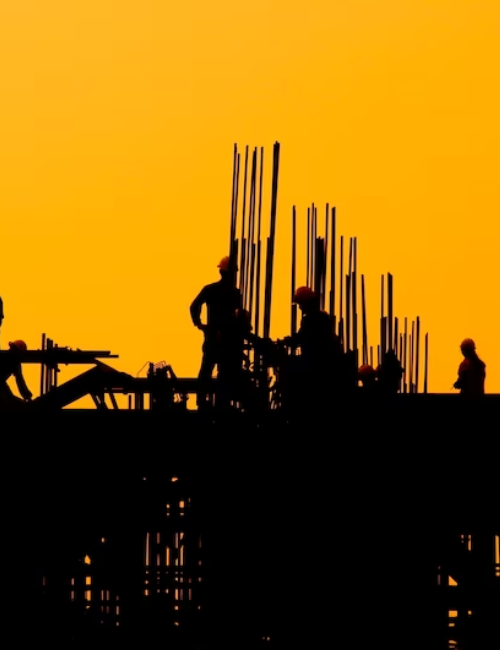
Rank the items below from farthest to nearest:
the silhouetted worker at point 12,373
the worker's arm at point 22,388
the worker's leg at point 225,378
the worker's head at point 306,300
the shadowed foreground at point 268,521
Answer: the worker's arm at point 22,388
the silhouetted worker at point 12,373
the worker's leg at point 225,378
the worker's head at point 306,300
the shadowed foreground at point 268,521

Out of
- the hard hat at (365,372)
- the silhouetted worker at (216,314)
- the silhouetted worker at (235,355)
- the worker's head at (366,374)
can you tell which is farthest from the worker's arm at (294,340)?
the hard hat at (365,372)

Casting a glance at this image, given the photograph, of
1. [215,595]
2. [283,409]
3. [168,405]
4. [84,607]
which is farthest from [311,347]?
[84,607]

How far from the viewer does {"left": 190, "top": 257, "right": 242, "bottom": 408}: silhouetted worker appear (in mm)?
24156

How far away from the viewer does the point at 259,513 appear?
22797 mm

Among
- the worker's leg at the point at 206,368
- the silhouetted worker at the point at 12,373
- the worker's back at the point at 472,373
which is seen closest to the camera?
the silhouetted worker at the point at 12,373

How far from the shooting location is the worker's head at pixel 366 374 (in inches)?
1079

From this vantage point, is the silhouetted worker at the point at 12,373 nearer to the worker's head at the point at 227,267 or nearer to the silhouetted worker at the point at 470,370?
the worker's head at the point at 227,267

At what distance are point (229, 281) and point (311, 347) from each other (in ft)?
12.1

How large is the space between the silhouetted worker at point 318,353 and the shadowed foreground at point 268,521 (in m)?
0.35

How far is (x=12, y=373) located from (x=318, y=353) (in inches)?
265

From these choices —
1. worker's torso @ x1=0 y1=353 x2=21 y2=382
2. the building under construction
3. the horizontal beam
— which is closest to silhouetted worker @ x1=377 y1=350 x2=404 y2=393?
the building under construction

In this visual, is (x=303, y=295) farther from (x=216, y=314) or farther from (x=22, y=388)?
(x=22, y=388)

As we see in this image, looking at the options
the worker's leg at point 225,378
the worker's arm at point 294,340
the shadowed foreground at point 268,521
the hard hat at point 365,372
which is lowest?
the shadowed foreground at point 268,521

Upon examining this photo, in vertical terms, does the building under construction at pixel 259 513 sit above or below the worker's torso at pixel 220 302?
below
